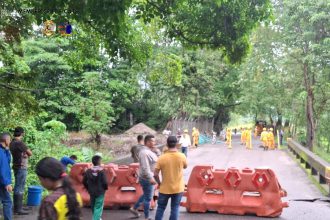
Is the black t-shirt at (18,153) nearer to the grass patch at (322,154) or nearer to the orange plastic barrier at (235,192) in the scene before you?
the orange plastic barrier at (235,192)

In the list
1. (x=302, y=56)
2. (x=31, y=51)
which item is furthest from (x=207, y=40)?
(x=31, y=51)

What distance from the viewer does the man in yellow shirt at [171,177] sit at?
327 inches

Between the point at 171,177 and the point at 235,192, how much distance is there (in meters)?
3.19

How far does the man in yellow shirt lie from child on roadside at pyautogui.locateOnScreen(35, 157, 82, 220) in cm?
435

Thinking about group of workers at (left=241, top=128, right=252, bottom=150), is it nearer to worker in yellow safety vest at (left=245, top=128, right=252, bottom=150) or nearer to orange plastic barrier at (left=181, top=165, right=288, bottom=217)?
worker in yellow safety vest at (left=245, top=128, right=252, bottom=150)

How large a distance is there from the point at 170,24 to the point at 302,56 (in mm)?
23191

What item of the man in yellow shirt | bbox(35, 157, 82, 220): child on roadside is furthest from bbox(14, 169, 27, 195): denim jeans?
bbox(35, 157, 82, 220): child on roadside

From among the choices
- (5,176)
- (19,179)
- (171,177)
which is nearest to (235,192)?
(171,177)

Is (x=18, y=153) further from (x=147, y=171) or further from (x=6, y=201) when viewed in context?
(x=147, y=171)

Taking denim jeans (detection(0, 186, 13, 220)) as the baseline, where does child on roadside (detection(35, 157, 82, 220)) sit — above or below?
above

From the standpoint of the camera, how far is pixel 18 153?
9.69 metres

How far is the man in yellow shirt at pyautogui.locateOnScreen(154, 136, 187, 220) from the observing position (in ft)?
27.2

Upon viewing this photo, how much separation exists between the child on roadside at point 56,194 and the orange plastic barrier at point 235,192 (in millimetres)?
7365

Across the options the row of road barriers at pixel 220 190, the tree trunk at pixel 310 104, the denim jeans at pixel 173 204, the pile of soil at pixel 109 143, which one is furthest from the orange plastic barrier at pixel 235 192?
the tree trunk at pixel 310 104
